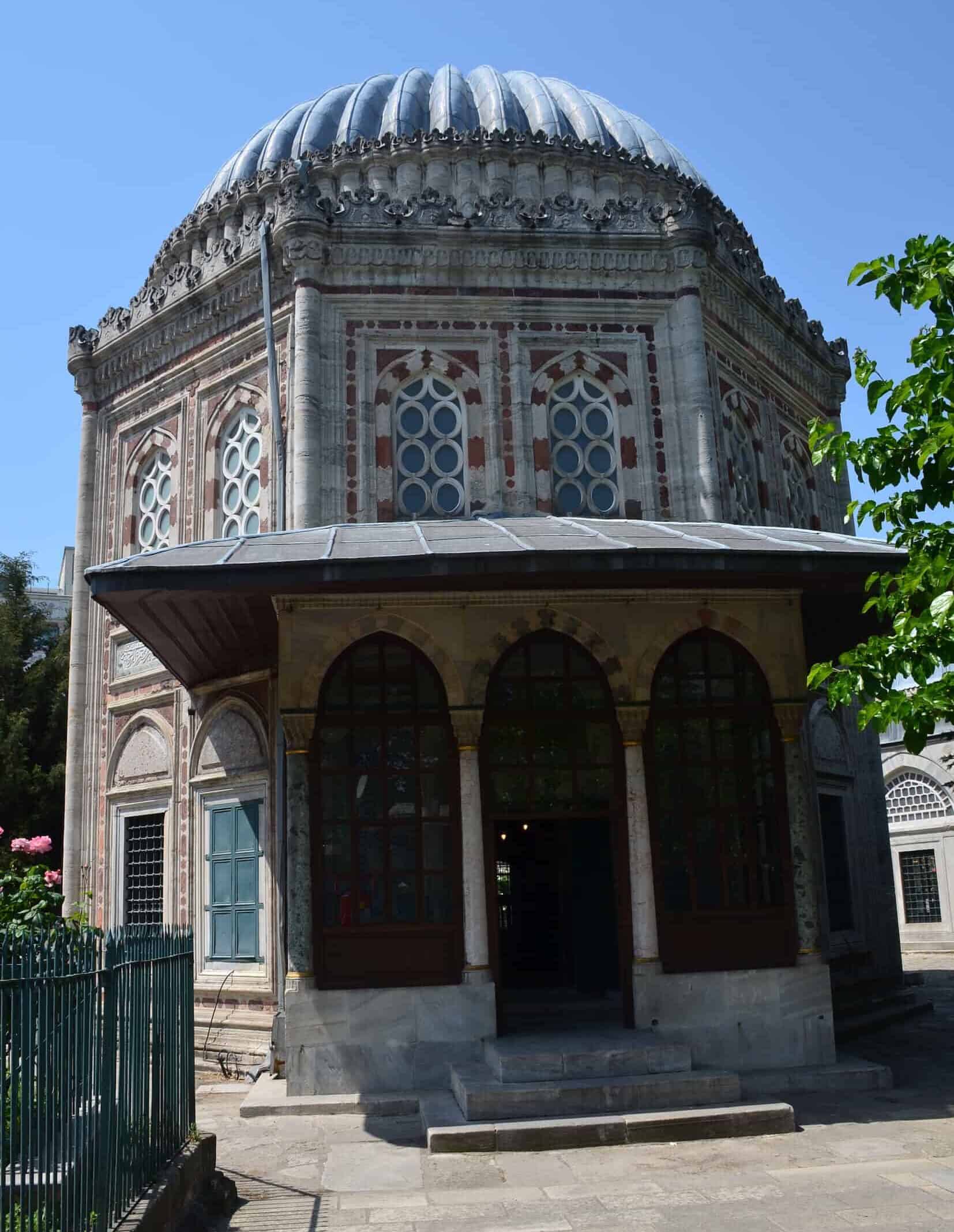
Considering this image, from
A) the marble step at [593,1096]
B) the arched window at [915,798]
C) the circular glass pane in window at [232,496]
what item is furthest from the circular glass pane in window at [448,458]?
the arched window at [915,798]

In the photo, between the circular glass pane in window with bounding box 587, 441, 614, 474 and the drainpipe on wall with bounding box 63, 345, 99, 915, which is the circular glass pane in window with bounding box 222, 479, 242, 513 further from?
the circular glass pane in window with bounding box 587, 441, 614, 474

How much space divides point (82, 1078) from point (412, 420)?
867cm

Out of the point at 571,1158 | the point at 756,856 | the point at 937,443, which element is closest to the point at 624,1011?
the point at 756,856

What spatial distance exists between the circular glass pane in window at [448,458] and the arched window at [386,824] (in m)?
3.00

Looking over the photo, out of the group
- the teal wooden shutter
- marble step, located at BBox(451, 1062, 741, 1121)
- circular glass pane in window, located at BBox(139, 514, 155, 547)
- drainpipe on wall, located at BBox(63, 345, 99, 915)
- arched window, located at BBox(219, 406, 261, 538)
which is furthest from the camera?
circular glass pane in window, located at BBox(139, 514, 155, 547)

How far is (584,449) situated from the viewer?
1244 cm

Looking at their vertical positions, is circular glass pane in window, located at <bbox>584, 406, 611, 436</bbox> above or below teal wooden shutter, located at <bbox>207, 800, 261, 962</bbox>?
above

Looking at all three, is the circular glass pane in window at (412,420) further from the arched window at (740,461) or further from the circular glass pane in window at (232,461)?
the arched window at (740,461)

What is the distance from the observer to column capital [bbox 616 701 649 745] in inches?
382

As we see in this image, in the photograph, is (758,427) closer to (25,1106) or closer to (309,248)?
(309,248)

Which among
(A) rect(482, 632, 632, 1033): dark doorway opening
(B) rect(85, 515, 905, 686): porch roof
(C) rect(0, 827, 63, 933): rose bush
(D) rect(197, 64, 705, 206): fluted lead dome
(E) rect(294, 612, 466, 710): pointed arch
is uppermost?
(D) rect(197, 64, 705, 206): fluted lead dome

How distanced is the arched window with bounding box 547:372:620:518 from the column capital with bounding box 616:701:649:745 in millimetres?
3077

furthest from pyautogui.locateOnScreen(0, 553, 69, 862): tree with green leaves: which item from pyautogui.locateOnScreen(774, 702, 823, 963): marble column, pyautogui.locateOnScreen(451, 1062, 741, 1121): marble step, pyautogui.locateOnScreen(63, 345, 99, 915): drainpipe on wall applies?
pyautogui.locateOnScreen(774, 702, 823, 963): marble column

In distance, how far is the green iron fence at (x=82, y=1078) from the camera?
4066 millimetres
